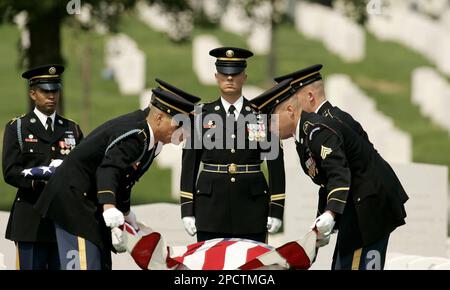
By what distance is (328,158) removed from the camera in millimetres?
9484

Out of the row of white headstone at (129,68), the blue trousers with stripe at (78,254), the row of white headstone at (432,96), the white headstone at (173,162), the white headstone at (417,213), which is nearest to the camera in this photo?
the blue trousers with stripe at (78,254)

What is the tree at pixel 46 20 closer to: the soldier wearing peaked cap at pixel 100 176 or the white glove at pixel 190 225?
the white glove at pixel 190 225

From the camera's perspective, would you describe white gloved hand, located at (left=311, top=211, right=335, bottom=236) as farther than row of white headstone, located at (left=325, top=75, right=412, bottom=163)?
No

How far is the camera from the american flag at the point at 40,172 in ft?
34.7

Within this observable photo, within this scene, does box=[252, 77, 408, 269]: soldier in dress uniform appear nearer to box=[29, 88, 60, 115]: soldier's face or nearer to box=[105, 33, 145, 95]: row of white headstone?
box=[29, 88, 60, 115]: soldier's face

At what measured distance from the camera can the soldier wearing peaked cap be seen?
9.63 metres

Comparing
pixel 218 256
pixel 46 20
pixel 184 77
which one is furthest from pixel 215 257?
pixel 184 77

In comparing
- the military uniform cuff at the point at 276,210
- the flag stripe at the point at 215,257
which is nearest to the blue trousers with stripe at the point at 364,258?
the flag stripe at the point at 215,257

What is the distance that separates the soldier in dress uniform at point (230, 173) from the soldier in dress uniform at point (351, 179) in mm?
927

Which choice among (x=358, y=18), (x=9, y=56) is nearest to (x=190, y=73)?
(x=9, y=56)

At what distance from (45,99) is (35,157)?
0.45 meters

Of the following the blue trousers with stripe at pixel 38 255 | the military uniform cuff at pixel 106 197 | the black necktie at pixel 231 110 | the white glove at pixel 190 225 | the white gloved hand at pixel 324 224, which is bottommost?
the blue trousers with stripe at pixel 38 255

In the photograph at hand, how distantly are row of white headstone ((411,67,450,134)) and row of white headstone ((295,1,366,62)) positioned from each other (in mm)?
3221

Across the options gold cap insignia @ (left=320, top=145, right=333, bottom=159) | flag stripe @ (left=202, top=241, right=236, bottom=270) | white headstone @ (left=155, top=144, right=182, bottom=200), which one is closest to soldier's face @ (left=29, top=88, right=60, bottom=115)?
flag stripe @ (left=202, top=241, right=236, bottom=270)
